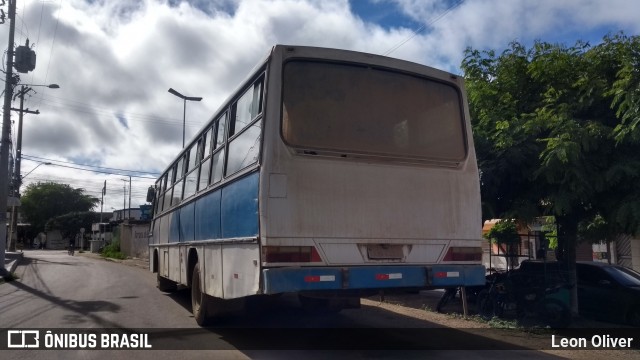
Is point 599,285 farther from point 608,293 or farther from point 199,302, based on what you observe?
point 199,302

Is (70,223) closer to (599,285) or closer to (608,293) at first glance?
(599,285)

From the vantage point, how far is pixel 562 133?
911 cm

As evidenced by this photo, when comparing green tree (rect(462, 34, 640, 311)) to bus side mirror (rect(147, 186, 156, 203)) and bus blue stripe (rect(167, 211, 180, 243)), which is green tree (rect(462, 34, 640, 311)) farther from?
bus side mirror (rect(147, 186, 156, 203))

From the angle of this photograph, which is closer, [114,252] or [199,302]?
[199,302]

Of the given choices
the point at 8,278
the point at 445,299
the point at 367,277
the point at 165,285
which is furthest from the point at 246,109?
the point at 8,278

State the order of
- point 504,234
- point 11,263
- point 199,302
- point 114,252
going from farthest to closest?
point 114,252
point 11,263
point 504,234
point 199,302

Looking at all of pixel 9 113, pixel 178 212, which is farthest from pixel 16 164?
pixel 178 212

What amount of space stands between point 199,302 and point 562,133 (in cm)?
646

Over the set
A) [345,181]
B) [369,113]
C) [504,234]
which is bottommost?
[504,234]

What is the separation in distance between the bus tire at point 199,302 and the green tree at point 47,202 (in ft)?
258

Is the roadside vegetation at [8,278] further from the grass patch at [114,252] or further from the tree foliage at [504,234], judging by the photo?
the grass patch at [114,252]

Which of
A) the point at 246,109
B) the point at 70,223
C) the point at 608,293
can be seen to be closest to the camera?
the point at 246,109

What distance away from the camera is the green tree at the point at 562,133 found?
29.4ft

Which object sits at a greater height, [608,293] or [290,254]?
[290,254]
